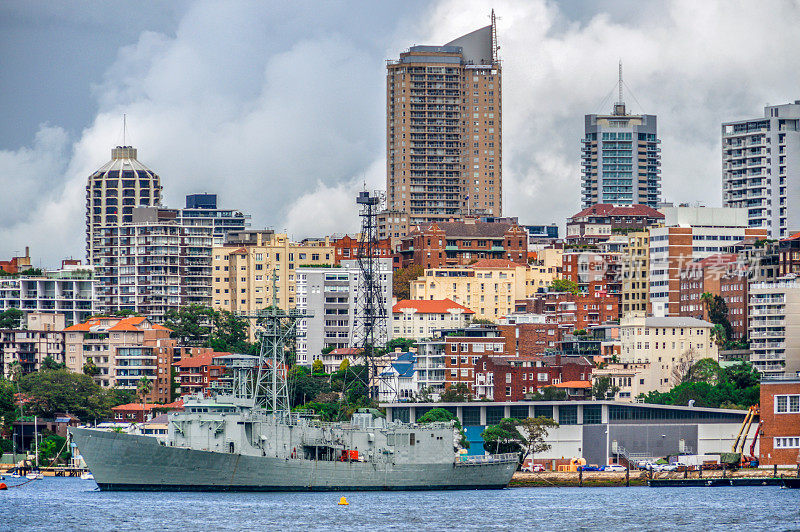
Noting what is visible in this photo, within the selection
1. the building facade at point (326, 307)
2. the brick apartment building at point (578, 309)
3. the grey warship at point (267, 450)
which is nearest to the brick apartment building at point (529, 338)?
the brick apartment building at point (578, 309)

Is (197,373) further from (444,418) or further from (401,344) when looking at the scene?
(444,418)

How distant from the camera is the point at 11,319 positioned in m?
193

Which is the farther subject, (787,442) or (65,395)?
(65,395)

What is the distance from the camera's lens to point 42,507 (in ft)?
329

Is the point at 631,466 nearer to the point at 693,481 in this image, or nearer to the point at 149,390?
the point at 693,481

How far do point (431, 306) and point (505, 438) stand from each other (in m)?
65.6

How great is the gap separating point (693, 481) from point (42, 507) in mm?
46434

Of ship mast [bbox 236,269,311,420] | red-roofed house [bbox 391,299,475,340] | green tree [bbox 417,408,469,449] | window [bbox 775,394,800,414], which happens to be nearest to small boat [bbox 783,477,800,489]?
window [bbox 775,394,800,414]

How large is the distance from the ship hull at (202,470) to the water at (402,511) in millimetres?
934

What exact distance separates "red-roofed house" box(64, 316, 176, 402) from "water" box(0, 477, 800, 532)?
61.8 meters

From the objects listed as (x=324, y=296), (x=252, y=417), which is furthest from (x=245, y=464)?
(x=324, y=296)

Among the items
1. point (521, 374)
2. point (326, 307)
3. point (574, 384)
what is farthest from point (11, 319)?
point (574, 384)

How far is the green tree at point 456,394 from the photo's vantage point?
142125 mm

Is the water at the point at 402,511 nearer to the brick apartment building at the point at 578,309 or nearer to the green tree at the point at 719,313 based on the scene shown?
the brick apartment building at the point at 578,309
